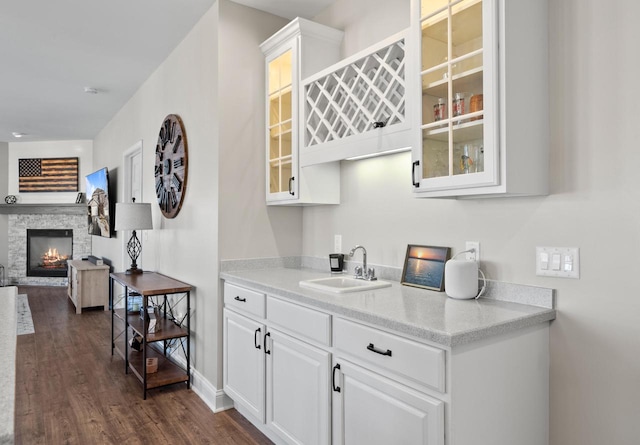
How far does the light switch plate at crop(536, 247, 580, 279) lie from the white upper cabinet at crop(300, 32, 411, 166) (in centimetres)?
75

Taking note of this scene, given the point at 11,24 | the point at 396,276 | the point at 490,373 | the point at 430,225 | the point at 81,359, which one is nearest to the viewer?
the point at 490,373

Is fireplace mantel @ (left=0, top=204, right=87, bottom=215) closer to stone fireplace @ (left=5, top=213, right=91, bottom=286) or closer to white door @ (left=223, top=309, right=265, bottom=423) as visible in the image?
stone fireplace @ (left=5, top=213, right=91, bottom=286)

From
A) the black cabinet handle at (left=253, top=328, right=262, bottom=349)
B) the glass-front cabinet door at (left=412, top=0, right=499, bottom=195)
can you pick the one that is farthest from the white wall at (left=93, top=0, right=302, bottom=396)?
the glass-front cabinet door at (left=412, top=0, right=499, bottom=195)

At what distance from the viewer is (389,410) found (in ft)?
5.19

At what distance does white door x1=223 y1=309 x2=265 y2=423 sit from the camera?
95.7 inches

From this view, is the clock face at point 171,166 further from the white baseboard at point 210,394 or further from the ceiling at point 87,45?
the white baseboard at point 210,394

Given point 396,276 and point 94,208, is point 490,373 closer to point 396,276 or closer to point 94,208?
point 396,276

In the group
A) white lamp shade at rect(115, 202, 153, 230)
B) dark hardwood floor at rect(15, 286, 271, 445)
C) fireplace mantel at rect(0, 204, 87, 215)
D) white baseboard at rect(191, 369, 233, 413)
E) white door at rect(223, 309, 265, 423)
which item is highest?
fireplace mantel at rect(0, 204, 87, 215)

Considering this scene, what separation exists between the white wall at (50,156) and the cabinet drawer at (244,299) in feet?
21.0

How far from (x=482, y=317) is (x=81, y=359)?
3.63 metres

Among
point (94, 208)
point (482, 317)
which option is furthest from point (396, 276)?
point (94, 208)

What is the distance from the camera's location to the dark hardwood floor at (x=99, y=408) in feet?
8.16

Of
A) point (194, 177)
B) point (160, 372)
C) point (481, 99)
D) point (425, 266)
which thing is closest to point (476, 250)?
point (425, 266)

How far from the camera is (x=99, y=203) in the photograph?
643cm
